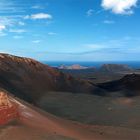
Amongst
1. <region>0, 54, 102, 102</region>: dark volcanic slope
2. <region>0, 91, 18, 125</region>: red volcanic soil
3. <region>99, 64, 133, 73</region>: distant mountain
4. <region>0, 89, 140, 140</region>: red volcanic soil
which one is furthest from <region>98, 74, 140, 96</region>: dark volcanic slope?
<region>99, 64, 133, 73</region>: distant mountain

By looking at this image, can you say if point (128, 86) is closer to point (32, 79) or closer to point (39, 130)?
point (32, 79)

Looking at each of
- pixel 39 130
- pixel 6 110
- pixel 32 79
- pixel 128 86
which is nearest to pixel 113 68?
pixel 128 86

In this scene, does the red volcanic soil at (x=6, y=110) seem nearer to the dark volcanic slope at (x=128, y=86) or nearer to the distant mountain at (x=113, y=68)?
the dark volcanic slope at (x=128, y=86)

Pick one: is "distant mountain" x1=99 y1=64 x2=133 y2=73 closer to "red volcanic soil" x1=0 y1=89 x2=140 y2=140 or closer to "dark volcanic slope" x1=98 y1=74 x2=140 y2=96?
"dark volcanic slope" x1=98 y1=74 x2=140 y2=96

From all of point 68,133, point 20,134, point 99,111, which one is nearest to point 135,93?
point 99,111

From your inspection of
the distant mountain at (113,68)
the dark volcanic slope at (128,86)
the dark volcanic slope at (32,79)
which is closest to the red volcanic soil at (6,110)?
the dark volcanic slope at (32,79)
